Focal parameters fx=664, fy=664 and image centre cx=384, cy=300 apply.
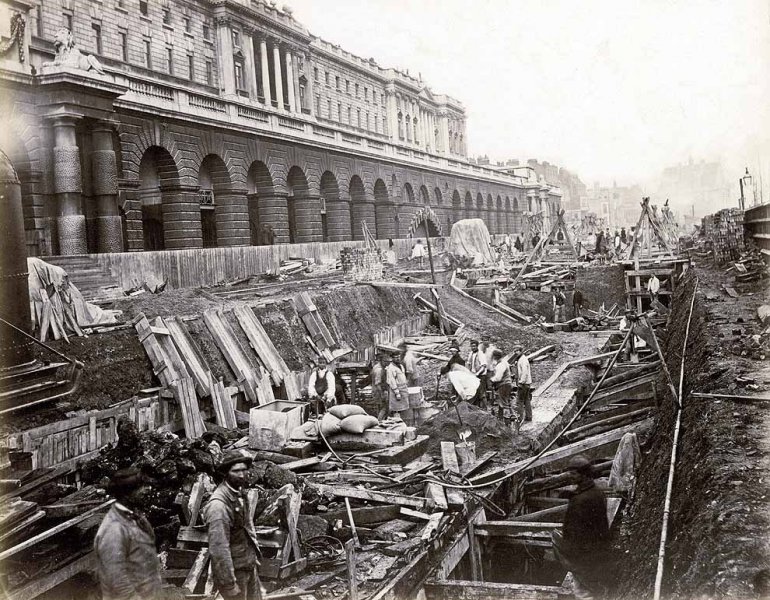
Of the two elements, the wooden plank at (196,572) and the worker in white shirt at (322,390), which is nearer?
the wooden plank at (196,572)

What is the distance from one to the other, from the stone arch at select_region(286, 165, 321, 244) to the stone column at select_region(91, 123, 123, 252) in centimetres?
1319

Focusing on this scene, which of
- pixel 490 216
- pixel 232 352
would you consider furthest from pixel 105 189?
pixel 490 216

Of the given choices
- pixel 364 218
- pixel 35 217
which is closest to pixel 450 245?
pixel 364 218

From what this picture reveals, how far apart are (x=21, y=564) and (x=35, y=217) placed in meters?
16.5

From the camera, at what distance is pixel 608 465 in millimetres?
9266

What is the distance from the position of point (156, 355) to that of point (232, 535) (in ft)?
24.8

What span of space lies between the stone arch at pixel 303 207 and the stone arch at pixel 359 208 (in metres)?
5.40

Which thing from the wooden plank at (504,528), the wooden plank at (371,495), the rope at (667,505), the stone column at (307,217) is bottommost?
the wooden plank at (504,528)

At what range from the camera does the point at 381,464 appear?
32.1 ft

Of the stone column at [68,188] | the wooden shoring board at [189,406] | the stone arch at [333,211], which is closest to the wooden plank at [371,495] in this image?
the wooden shoring board at [189,406]

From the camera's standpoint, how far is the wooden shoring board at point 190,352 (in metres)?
12.1

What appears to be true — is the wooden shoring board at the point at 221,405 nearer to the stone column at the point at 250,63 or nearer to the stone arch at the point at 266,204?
the stone arch at the point at 266,204

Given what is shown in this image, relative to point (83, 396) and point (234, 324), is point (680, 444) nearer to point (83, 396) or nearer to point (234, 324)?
point (83, 396)

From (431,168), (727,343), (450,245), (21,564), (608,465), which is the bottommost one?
(608,465)
